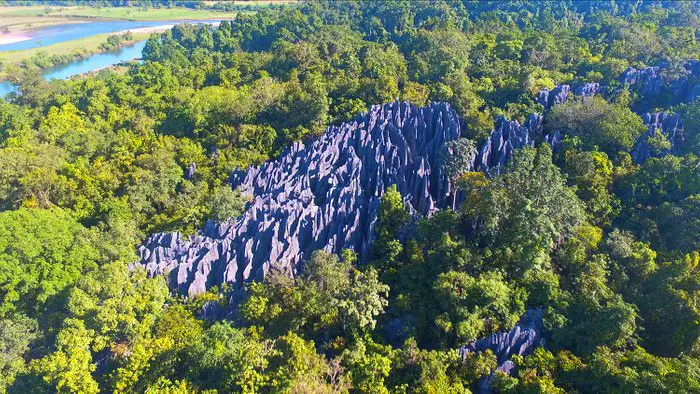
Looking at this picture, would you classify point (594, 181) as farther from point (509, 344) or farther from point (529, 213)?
point (509, 344)

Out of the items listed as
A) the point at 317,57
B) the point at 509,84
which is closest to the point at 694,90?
the point at 509,84

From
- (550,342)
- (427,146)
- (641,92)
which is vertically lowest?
(550,342)

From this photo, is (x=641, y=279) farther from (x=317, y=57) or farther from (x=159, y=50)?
(x=159, y=50)

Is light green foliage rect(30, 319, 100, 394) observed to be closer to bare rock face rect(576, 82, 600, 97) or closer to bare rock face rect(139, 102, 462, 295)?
bare rock face rect(139, 102, 462, 295)

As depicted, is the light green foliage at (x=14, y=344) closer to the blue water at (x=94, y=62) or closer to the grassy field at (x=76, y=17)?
the blue water at (x=94, y=62)

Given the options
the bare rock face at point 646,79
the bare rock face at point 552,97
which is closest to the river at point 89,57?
the bare rock face at point 552,97
